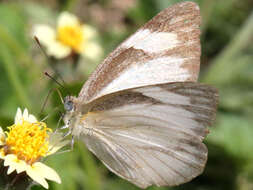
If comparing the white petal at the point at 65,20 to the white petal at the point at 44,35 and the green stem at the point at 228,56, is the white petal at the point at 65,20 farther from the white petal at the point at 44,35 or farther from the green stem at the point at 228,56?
the green stem at the point at 228,56

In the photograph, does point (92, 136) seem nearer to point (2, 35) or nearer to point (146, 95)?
point (146, 95)

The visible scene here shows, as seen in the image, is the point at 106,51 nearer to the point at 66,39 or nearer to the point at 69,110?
the point at 66,39

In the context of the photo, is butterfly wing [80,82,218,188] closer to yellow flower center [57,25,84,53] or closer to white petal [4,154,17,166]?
white petal [4,154,17,166]

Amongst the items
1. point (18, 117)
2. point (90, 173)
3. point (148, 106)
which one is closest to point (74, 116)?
point (18, 117)

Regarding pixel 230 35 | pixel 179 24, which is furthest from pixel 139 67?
pixel 230 35

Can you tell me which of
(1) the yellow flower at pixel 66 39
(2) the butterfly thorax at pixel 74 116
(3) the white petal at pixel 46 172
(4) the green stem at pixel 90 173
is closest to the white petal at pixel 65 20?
(1) the yellow flower at pixel 66 39
